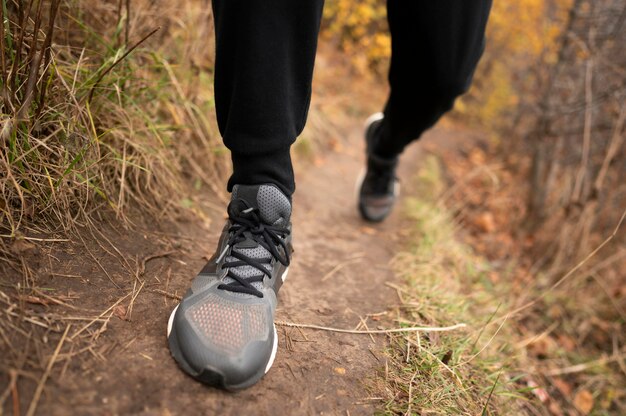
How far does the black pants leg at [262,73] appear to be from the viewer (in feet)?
2.94

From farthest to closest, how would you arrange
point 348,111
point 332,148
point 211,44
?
point 348,111
point 332,148
point 211,44

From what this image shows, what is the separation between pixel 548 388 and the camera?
1819 millimetres

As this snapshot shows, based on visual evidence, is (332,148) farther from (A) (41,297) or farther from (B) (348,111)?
(A) (41,297)

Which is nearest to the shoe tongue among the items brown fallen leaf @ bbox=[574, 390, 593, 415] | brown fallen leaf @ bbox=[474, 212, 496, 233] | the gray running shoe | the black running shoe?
the gray running shoe

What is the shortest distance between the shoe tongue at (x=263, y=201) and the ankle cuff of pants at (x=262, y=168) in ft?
0.05

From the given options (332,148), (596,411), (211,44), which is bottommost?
(596,411)

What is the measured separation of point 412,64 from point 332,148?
7.32ft

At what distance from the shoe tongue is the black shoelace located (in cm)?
1

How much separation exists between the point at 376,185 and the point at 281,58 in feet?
4.00

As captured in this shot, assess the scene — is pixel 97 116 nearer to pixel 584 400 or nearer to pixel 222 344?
pixel 222 344

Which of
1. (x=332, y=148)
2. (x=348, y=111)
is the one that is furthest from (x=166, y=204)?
(x=348, y=111)

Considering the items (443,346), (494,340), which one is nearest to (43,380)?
(443,346)

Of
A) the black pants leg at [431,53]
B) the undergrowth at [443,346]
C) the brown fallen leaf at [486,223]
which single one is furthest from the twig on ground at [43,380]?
the brown fallen leaf at [486,223]

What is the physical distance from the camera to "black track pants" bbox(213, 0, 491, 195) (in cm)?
90
